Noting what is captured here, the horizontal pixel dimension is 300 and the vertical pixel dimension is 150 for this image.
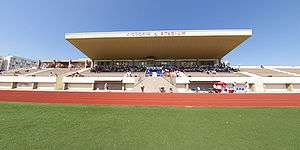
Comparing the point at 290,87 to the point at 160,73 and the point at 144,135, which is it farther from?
the point at 144,135

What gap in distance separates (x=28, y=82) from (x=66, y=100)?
46.8 ft

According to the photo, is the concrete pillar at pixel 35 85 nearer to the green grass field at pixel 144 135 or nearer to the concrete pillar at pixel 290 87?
the green grass field at pixel 144 135

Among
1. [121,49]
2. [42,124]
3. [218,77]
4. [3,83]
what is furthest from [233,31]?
[3,83]

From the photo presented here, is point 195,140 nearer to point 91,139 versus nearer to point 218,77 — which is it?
point 91,139

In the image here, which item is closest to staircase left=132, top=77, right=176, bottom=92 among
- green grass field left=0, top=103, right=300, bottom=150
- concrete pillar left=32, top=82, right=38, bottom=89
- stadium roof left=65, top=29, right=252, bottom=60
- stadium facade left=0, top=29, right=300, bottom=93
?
stadium facade left=0, top=29, right=300, bottom=93

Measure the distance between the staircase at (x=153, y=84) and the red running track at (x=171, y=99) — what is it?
6978mm

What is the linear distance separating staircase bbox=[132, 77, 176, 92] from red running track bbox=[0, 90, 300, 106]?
6.98 metres

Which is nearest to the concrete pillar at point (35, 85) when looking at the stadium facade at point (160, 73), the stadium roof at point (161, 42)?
the stadium facade at point (160, 73)

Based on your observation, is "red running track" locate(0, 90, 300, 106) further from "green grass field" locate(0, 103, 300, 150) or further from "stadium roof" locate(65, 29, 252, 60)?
"stadium roof" locate(65, 29, 252, 60)

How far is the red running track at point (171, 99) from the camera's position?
1730 centimetres

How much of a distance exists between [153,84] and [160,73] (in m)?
6.75

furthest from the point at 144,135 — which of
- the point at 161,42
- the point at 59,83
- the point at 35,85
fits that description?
the point at 35,85

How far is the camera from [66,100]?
1825 centimetres

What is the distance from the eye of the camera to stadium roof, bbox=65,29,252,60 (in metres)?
29.1
